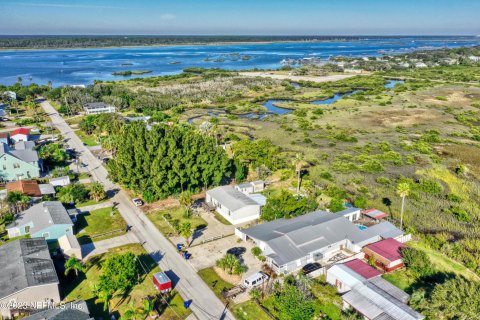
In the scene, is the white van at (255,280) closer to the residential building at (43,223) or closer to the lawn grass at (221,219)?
the lawn grass at (221,219)

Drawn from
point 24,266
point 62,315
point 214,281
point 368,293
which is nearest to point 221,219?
point 214,281

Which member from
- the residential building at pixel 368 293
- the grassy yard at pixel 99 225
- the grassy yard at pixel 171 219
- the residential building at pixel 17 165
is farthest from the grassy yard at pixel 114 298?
the residential building at pixel 17 165

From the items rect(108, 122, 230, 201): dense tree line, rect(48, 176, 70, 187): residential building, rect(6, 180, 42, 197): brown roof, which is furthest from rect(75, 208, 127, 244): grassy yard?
rect(48, 176, 70, 187): residential building

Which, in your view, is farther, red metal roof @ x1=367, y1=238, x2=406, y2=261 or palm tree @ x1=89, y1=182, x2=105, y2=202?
palm tree @ x1=89, y1=182, x2=105, y2=202

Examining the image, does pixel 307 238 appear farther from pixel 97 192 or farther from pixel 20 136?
pixel 20 136

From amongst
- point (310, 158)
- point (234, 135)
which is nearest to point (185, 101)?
point (234, 135)

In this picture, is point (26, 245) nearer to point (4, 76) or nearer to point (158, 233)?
point (158, 233)

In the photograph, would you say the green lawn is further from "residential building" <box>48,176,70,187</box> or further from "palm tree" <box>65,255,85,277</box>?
"residential building" <box>48,176,70,187</box>
